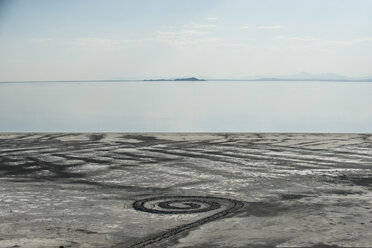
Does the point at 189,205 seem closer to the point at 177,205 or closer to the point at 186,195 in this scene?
the point at 177,205

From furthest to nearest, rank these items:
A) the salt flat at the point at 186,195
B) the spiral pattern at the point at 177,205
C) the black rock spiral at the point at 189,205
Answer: the spiral pattern at the point at 177,205
the black rock spiral at the point at 189,205
the salt flat at the point at 186,195

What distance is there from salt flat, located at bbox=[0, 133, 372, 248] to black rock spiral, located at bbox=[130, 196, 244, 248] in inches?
0.5

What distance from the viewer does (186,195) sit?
750cm

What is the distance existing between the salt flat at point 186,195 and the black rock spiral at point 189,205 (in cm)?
1

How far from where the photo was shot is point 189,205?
6836 millimetres

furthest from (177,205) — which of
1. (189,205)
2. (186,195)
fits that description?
(186,195)

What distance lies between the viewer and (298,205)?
22.4 ft

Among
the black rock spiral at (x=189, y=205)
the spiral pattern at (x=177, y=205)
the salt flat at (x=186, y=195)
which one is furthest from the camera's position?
the spiral pattern at (x=177, y=205)

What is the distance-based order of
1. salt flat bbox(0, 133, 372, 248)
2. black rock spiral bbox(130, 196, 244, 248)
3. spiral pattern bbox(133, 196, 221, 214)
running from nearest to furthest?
salt flat bbox(0, 133, 372, 248) < black rock spiral bbox(130, 196, 244, 248) < spiral pattern bbox(133, 196, 221, 214)

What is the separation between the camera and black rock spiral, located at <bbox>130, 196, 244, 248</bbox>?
6.38 meters

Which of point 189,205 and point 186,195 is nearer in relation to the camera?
point 189,205

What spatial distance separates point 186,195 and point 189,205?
0.67 metres

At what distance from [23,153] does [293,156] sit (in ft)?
20.3

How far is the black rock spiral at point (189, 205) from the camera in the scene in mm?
6379
